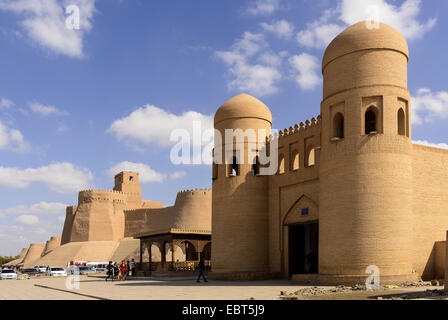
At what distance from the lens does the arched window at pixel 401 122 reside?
68.4 ft

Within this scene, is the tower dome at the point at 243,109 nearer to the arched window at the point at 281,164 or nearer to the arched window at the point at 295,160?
the arched window at the point at 281,164

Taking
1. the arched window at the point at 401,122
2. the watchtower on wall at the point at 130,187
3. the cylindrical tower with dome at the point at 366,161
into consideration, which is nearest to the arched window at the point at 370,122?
the cylindrical tower with dome at the point at 366,161

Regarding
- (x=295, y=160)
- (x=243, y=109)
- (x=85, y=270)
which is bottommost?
(x=85, y=270)

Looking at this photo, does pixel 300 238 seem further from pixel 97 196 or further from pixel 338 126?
pixel 97 196

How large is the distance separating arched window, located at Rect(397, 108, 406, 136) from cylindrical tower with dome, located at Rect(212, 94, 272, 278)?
28.1ft

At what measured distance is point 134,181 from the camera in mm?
72500

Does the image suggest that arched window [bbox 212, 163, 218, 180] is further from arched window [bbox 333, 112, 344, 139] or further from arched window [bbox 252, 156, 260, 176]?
arched window [bbox 333, 112, 344, 139]

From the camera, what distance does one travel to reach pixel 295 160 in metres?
27.1

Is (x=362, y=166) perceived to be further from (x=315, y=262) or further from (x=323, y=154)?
(x=315, y=262)

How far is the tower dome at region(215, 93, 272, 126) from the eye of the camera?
2834cm

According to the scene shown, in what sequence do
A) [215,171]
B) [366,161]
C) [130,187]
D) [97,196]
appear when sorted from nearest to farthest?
1. [366,161]
2. [215,171]
3. [97,196]
4. [130,187]

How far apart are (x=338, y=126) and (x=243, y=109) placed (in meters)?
7.61

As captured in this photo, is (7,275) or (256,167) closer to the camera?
(256,167)

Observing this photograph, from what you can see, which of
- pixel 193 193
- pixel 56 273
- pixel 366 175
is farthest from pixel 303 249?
pixel 193 193
